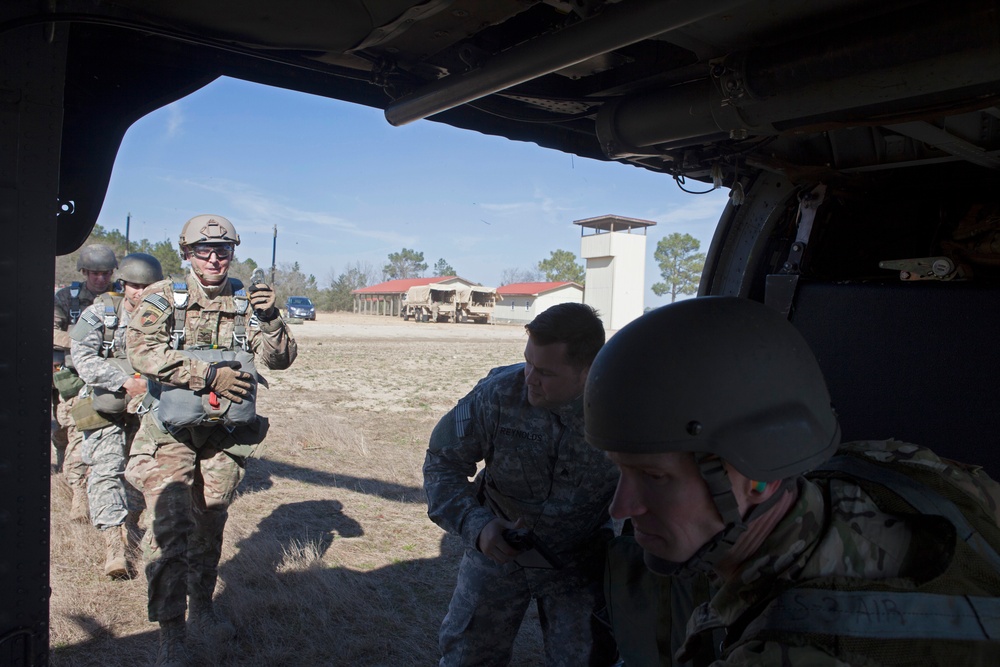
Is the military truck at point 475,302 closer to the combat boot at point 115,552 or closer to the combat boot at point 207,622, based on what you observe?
the combat boot at point 115,552

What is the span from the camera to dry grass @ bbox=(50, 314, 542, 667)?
388 cm

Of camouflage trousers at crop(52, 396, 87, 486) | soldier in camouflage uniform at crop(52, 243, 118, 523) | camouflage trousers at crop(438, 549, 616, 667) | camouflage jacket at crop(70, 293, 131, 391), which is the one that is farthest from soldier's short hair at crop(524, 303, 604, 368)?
soldier in camouflage uniform at crop(52, 243, 118, 523)

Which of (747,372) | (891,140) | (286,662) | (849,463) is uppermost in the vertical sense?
(891,140)

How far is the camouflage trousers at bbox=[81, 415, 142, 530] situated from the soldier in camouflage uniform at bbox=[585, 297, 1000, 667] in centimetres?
447

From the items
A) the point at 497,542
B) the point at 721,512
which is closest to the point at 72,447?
the point at 497,542

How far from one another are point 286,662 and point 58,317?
3.60m

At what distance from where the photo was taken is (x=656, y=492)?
1.41m

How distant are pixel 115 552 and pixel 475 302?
3830 cm

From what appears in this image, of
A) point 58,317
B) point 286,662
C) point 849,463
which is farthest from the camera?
point 58,317

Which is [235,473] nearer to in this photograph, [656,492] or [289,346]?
[289,346]

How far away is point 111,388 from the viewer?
4.79 m

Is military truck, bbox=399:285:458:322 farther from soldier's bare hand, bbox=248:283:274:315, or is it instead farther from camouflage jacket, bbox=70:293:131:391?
soldier's bare hand, bbox=248:283:274:315

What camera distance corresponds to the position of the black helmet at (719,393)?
53.8 inches

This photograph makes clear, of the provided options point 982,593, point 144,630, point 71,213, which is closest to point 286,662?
point 144,630
